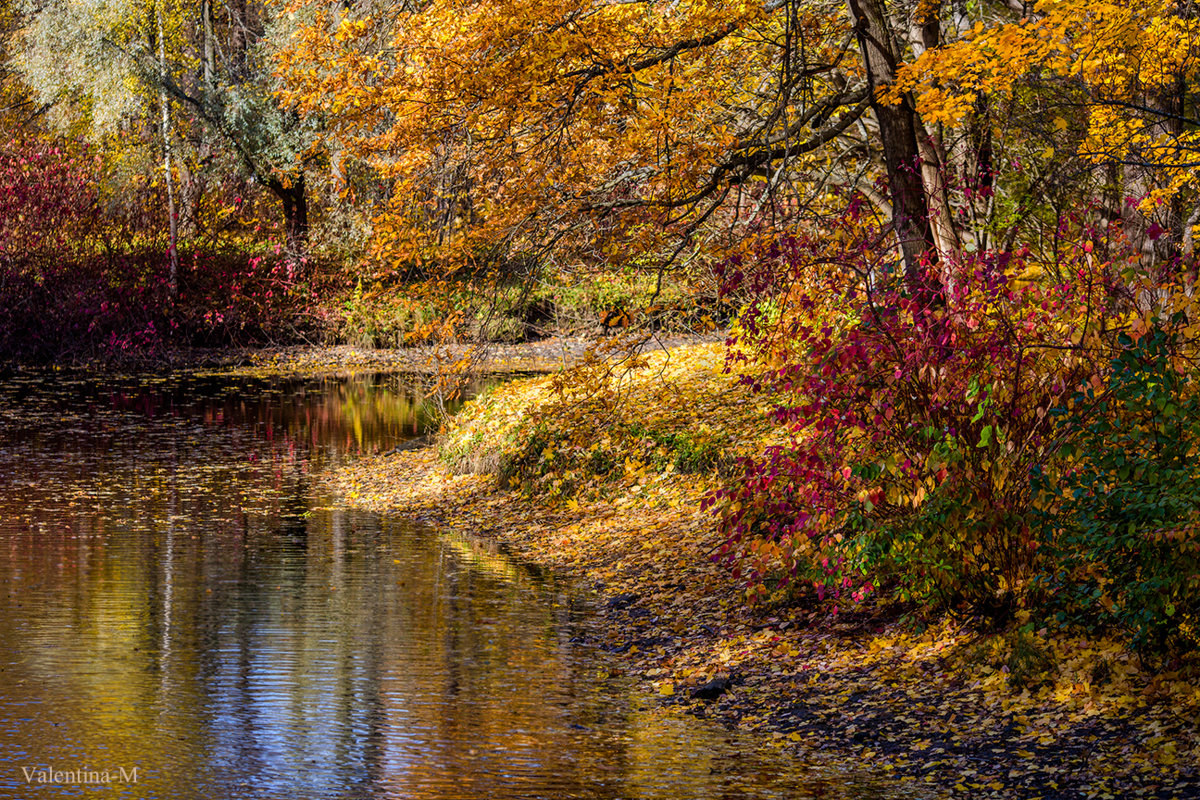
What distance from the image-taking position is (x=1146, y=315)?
20.2 feet

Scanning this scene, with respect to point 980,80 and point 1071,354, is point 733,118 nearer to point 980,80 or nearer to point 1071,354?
point 980,80

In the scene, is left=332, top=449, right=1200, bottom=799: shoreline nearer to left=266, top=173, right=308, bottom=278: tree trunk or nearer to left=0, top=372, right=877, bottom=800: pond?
left=0, top=372, right=877, bottom=800: pond

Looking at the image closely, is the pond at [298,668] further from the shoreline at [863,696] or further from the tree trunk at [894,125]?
the tree trunk at [894,125]

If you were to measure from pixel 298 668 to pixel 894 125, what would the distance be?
20.6 ft

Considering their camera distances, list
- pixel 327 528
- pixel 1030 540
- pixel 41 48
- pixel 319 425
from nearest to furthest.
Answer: pixel 1030 540 < pixel 327 528 < pixel 319 425 < pixel 41 48

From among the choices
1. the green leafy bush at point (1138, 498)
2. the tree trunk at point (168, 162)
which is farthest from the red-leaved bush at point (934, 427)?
the tree trunk at point (168, 162)

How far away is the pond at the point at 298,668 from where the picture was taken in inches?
235

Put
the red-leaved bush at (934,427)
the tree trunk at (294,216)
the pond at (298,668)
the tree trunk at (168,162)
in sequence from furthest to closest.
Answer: the tree trunk at (294,216)
the tree trunk at (168,162)
the red-leaved bush at (934,427)
the pond at (298,668)

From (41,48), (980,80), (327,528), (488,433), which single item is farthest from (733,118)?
(41,48)

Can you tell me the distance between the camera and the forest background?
257 inches

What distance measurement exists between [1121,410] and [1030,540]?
83cm

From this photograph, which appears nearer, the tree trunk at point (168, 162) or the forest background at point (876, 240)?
the forest background at point (876, 240)

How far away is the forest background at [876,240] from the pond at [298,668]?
166 cm
